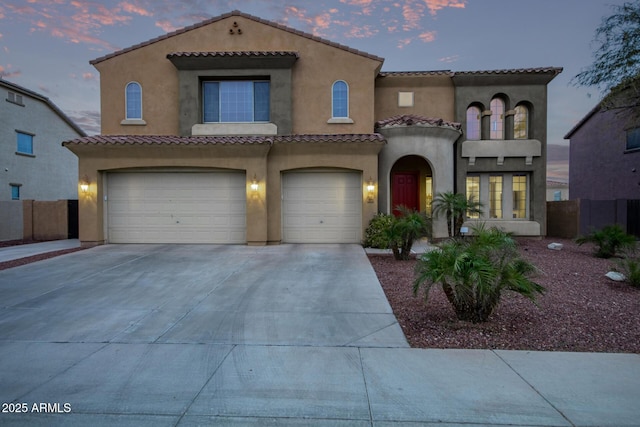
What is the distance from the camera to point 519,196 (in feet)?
51.8

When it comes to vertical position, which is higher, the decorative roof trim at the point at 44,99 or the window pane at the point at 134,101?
the decorative roof trim at the point at 44,99

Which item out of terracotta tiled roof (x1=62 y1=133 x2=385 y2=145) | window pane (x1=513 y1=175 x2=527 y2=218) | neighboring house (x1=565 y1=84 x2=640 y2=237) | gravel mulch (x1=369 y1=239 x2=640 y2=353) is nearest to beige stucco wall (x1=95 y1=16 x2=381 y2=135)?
terracotta tiled roof (x1=62 y1=133 x2=385 y2=145)

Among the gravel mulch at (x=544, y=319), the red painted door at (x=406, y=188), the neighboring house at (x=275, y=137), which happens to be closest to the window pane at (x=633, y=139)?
the neighboring house at (x=275, y=137)

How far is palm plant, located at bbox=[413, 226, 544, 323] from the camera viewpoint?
15.6 feet

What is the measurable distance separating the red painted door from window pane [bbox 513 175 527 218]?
4196mm

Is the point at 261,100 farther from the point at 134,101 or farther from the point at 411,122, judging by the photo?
the point at 411,122

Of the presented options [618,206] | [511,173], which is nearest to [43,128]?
[511,173]

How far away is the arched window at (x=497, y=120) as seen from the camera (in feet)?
51.2

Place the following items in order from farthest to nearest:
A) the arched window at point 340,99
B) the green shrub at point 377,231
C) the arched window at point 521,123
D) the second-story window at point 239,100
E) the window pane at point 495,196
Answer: the window pane at point 495,196 → the arched window at point 521,123 → the second-story window at point 239,100 → the arched window at point 340,99 → the green shrub at point 377,231

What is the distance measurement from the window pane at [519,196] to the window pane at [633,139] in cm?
821

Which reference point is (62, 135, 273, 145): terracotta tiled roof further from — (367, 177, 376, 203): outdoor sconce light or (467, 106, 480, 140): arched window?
(467, 106, 480, 140): arched window

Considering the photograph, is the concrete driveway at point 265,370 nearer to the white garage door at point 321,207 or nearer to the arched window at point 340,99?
the white garage door at point 321,207

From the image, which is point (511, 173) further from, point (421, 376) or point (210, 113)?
point (421, 376)

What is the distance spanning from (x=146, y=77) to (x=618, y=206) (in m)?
21.1
